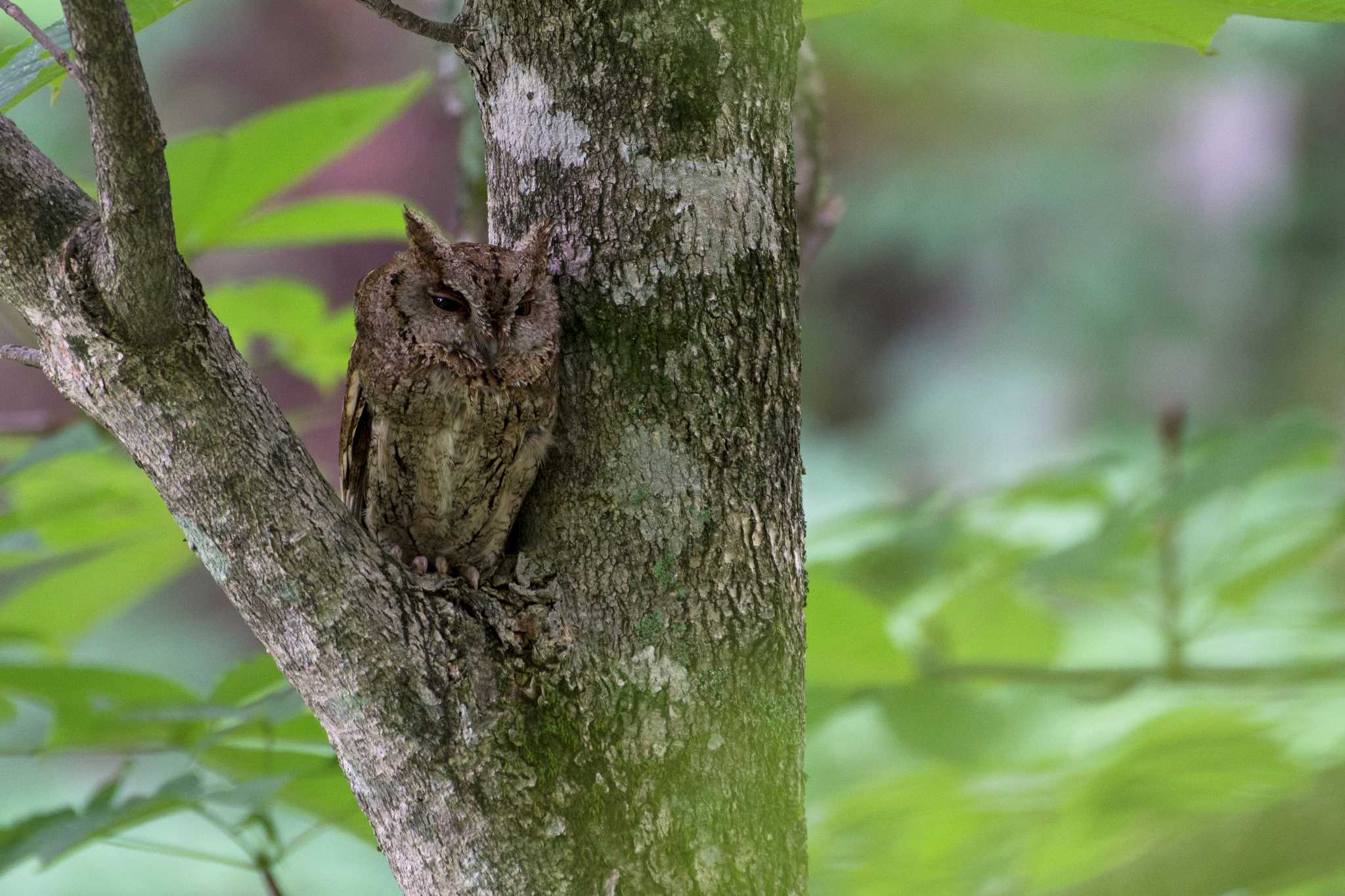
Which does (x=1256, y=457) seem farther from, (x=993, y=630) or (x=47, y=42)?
(x=47, y=42)

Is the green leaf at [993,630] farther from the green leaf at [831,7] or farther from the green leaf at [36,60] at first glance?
the green leaf at [36,60]

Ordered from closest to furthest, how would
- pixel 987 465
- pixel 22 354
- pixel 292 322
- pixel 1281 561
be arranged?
pixel 22 354, pixel 1281 561, pixel 292 322, pixel 987 465

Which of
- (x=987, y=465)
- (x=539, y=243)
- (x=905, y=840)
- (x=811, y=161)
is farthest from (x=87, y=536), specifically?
(x=987, y=465)

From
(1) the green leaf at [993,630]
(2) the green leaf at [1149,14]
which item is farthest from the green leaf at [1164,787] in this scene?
(2) the green leaf at [1149,14]

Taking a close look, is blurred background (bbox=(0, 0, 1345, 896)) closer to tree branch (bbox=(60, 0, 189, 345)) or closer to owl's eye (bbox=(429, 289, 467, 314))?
owl's eye (bbox=(429, 289, 467, 314))

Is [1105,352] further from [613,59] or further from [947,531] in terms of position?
[613,59]

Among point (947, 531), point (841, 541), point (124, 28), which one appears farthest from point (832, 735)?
point (124, 28)
